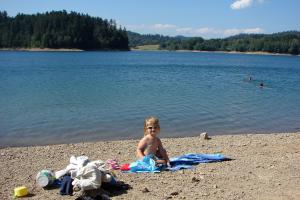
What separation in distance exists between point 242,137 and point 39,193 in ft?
31.9

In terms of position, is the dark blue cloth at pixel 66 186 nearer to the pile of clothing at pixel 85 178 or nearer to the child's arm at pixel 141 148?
the pile of clothing at pixel 85 178

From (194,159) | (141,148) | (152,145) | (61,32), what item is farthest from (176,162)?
(61,32)

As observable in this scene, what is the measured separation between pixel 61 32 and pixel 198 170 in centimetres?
15297

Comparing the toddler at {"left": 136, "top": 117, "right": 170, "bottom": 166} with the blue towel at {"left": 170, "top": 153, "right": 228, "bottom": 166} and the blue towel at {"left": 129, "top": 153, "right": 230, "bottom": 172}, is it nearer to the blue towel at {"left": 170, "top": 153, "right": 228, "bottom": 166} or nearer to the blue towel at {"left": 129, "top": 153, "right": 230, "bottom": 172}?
the blue towel at {"left": 129, "top": 153, "right": 230, "bottom": 172}

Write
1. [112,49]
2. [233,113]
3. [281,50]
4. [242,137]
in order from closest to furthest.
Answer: [242,137], [233,113], [112,49], [281,50]

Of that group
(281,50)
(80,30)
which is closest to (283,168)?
(80,30)

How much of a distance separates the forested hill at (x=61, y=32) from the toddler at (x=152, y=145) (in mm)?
146594

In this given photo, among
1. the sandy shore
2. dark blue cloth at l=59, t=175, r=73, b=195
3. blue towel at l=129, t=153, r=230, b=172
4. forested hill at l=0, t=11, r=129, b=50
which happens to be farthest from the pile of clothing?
forested hill at l=0, t=11, r=129, b=50

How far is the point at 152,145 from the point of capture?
11.1 meters

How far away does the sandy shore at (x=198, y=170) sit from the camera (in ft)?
29.5

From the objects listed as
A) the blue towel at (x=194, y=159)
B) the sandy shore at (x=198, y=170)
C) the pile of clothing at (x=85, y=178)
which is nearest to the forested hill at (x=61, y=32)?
the sandy shore at (x=198, y=170)

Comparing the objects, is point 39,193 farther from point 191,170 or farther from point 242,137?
point 242,137

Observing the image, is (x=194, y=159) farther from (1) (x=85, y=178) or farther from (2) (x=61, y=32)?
(2) (x=61, y=32)

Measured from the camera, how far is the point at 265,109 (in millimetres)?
27266
